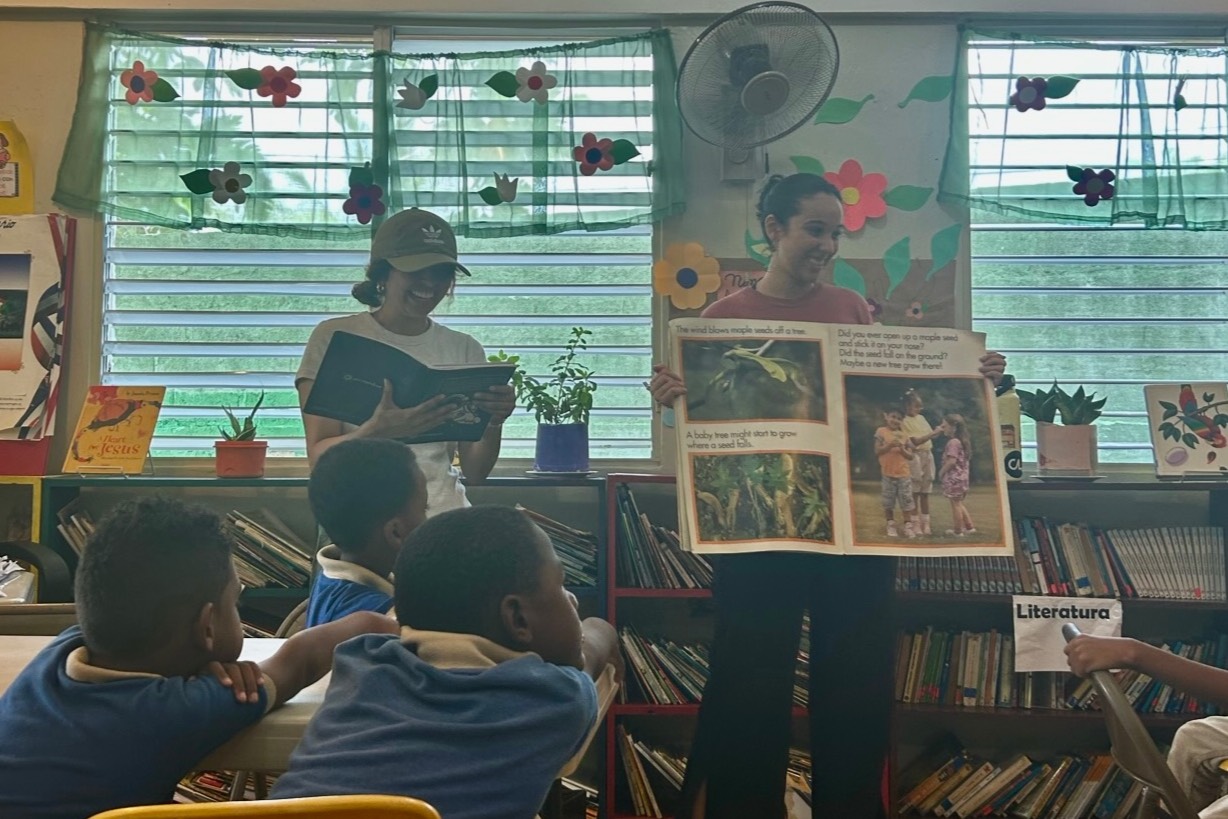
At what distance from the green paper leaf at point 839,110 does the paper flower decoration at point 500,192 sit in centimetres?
105

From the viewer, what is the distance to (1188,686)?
63.1 inches

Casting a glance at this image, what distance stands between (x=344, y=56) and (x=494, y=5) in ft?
1.77

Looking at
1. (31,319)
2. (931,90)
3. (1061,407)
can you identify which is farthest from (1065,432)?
(31,319)

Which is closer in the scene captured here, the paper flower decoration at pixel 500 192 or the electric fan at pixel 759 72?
the electric fan at pixel 759 72

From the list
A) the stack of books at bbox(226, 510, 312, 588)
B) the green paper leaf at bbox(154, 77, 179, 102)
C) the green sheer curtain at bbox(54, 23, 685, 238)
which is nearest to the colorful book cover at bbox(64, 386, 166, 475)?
the stack of books at bbox(226, 510, 312, 588)

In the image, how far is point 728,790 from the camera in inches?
91.5

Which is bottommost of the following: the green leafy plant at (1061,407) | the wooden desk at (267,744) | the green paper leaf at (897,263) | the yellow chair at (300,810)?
the wooden desk at (267,744)

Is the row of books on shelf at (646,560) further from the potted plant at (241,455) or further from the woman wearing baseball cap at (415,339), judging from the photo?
the potted plant at (241,455)

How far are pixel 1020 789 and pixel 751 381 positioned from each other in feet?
5.67

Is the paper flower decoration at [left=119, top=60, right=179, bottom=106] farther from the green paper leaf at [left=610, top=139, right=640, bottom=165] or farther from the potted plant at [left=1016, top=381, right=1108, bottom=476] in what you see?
the potted plant at [left=1016, top=381, right=1108, bottom=476]

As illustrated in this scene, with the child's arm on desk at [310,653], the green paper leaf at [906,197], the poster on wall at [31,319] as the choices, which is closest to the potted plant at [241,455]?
the poster on wall at [31,319]

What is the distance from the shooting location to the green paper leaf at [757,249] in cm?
335

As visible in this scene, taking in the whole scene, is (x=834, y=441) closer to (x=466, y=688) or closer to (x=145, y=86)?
(x=466, y=688)

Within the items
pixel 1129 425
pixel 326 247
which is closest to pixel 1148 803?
pixel 1129 425
